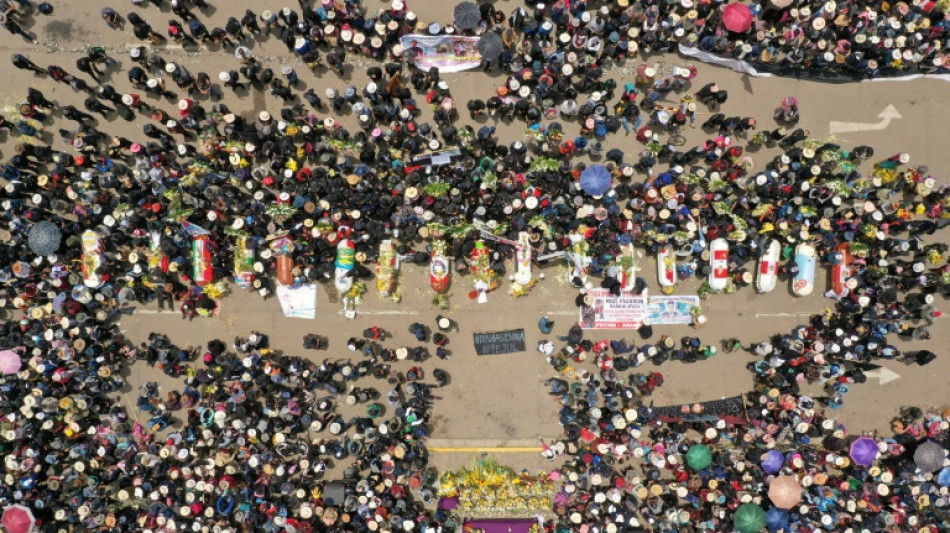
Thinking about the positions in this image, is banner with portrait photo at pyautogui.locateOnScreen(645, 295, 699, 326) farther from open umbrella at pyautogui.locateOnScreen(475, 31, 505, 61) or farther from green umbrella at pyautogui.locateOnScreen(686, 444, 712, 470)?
open umbrella at pyautogui.locateOnScreen(475, 31, 505, 61)

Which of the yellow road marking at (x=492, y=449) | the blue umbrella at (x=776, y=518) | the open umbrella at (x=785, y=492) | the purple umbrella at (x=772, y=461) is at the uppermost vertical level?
the yellow road marking at (x=492, y=449)

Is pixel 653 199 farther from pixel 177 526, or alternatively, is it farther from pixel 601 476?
pixel 177 526

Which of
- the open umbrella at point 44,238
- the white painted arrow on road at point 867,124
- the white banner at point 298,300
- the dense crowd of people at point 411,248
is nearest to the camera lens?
the open umbrella at point 44,238

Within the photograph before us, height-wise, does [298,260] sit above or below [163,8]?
below

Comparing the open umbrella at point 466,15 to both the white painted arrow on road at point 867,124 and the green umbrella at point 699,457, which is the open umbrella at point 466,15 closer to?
the white painted arrow on road at point 867,124

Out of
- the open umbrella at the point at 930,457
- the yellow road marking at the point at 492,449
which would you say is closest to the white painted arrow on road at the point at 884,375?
the open umbrella at the point at 930,457

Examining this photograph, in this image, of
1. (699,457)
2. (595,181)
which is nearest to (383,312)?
(595,181)

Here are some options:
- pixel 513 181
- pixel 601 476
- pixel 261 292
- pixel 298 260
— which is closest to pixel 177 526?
pixel 261 292
